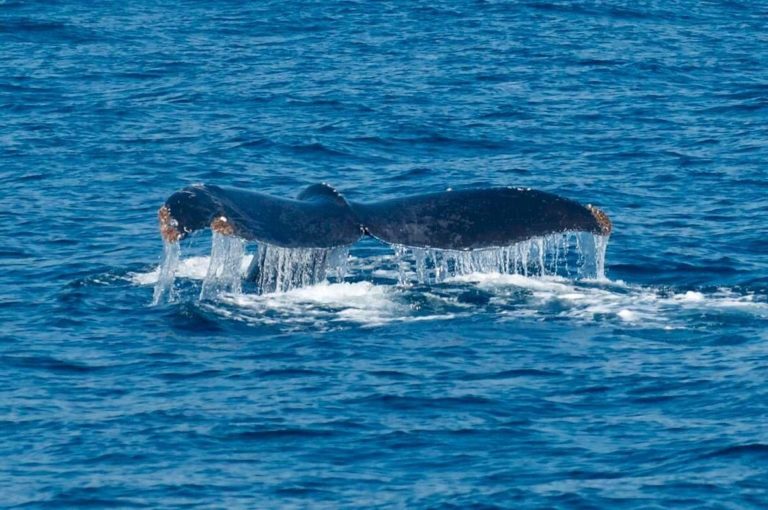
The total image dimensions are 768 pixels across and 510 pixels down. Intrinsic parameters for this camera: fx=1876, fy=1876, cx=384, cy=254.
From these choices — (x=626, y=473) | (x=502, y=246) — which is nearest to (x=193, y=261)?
(x=502, y=246)

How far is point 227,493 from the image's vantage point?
41.2 feet

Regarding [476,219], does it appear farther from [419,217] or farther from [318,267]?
[318,267]

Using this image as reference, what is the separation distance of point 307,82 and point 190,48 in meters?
3.74

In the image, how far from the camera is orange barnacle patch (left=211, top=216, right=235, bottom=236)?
590 inches

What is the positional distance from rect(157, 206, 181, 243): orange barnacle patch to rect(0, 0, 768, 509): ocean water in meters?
1.15

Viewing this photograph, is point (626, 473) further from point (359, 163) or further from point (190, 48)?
point (190, 48)

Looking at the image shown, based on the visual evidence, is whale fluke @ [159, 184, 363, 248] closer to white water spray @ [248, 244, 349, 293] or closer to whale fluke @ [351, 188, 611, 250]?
whale fluke @ [351, 188, 611, 250]

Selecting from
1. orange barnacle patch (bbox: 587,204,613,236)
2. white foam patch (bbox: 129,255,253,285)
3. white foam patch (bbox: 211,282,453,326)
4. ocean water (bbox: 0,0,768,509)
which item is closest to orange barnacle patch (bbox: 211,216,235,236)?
ocean water (bbox: 0,0,768,509)

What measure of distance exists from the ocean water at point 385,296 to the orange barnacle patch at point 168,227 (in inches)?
45.2

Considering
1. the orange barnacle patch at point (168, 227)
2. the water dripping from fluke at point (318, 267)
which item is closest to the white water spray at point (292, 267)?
the water dripping from fluke at point (318, 267)

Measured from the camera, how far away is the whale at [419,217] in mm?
15773

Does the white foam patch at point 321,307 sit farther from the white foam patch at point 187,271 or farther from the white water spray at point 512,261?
the white foam patch at point 187,271

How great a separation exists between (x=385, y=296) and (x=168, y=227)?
3.08m

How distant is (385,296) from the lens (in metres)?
17.2
